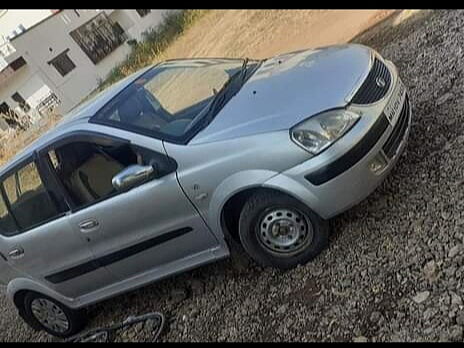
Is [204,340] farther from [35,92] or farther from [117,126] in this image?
[35,92]

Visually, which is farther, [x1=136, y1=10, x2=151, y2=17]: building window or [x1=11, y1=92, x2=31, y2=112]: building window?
[x1=136, y1=10, x2=151, y2=17]: building window

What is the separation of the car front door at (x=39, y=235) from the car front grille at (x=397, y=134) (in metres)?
2.39

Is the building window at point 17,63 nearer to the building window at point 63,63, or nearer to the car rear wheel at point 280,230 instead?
the building window at point 63,63

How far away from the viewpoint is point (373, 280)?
3.66 meters

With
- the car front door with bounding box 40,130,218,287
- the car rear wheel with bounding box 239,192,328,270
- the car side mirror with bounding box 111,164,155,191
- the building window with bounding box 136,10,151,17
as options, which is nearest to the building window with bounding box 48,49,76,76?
the building window with bounding box 136,10,151,17

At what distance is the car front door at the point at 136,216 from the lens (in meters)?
4.10

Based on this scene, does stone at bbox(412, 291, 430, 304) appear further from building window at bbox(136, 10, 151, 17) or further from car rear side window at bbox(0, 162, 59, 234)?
building window at bbox(136, 10, 151, 17)

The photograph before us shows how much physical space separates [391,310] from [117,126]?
232 centimetres

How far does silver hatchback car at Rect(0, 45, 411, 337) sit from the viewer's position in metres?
3.82

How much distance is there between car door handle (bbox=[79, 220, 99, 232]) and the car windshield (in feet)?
2.49

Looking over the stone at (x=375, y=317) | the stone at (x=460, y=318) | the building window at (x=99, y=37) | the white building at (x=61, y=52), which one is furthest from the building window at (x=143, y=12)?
the stone at (x=460, y=318)

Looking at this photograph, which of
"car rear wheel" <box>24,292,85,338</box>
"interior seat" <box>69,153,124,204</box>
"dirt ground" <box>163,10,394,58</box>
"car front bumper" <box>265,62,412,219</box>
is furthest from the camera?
"dirt ground" <box>163,10,394,58</box>

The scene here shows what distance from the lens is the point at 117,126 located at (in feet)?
14.1

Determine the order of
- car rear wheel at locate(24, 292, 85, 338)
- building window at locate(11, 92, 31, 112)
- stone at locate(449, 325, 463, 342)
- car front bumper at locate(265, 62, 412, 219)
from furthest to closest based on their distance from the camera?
building window at locate(11, 92, 31, 112), car rear wheel at locate(24, 292, 85, 338), car front bumper at locate(265, 62, 412, 219), stone at locate(449, 325, 463, 342)
